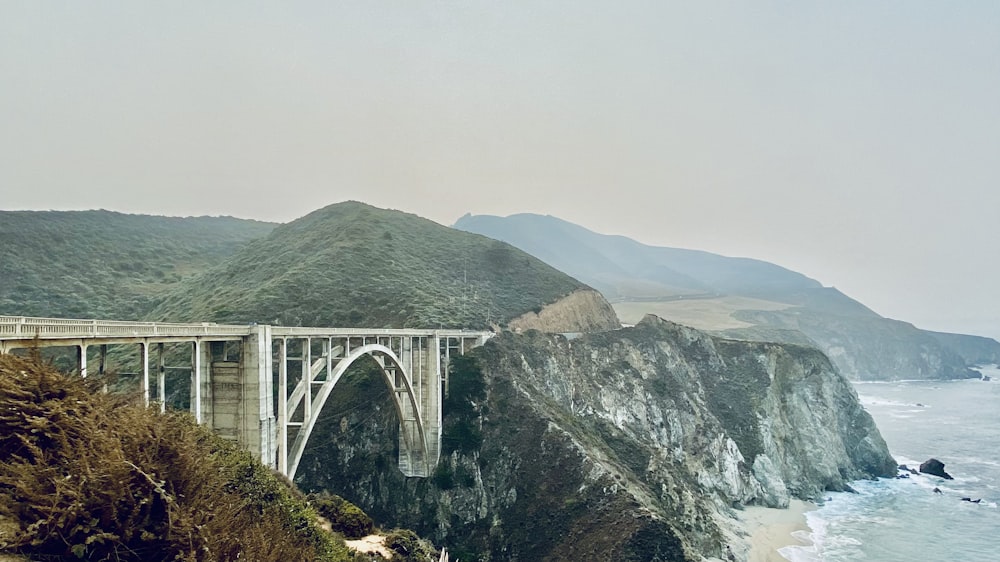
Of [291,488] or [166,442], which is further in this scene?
[291,488]

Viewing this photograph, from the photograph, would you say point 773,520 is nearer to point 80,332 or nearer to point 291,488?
point 291,488

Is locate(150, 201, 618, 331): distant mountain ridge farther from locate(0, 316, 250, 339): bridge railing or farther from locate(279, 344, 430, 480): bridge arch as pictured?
locate(0, 316, 250, 339): bridge railing

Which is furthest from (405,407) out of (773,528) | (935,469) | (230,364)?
(935,469)

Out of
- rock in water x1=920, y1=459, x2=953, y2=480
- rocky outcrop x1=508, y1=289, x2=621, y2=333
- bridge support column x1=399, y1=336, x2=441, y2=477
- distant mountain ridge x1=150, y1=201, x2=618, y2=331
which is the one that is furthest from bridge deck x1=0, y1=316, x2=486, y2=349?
rock in water x1=920, y1=459, x2=953, y2=480

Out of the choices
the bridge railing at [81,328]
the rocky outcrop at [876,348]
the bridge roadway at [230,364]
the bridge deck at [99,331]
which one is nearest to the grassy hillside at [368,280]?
the bridge roadway at [230,364]

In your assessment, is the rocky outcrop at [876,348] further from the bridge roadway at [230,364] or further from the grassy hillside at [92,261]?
the bridge roadway at [230,364]

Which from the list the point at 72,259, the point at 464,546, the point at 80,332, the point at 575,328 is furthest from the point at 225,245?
the point at 80,332

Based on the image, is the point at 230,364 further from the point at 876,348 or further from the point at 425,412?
the point at 876,348
